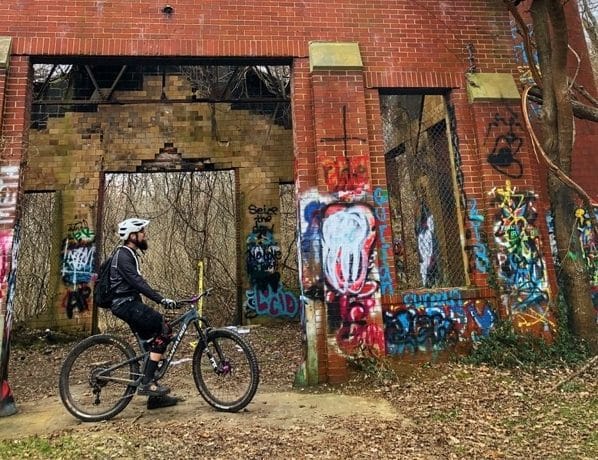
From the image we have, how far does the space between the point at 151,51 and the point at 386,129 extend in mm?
5972

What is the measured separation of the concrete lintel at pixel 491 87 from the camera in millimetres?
6676

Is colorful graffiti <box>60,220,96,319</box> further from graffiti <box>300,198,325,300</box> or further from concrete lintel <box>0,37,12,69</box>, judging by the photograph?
graffiti <box>300,198,325,300</box>

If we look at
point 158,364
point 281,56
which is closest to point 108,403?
point 158,364

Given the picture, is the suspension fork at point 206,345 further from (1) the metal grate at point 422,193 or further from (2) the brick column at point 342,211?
(1) the metal grate at point 422,193

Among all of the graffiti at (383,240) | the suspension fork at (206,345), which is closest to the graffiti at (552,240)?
the graffiti at (383,240)

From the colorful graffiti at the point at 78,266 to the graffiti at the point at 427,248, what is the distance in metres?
7.58

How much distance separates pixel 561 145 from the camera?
6348 millimetres

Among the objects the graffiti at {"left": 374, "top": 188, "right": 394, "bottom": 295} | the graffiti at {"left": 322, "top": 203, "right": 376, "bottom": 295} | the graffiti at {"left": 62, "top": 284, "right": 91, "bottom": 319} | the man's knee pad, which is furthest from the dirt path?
the graffiti at {"left": 62, "top": 284, "right": 91, "bottom": 319}

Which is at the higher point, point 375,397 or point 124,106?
point 124,106

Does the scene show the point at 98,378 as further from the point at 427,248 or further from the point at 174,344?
the point at 427,248

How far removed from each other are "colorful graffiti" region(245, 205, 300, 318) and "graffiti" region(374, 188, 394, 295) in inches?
246

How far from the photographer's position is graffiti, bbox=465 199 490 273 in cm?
641

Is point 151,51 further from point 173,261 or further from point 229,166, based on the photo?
point 173,261

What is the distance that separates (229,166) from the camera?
12562mm
